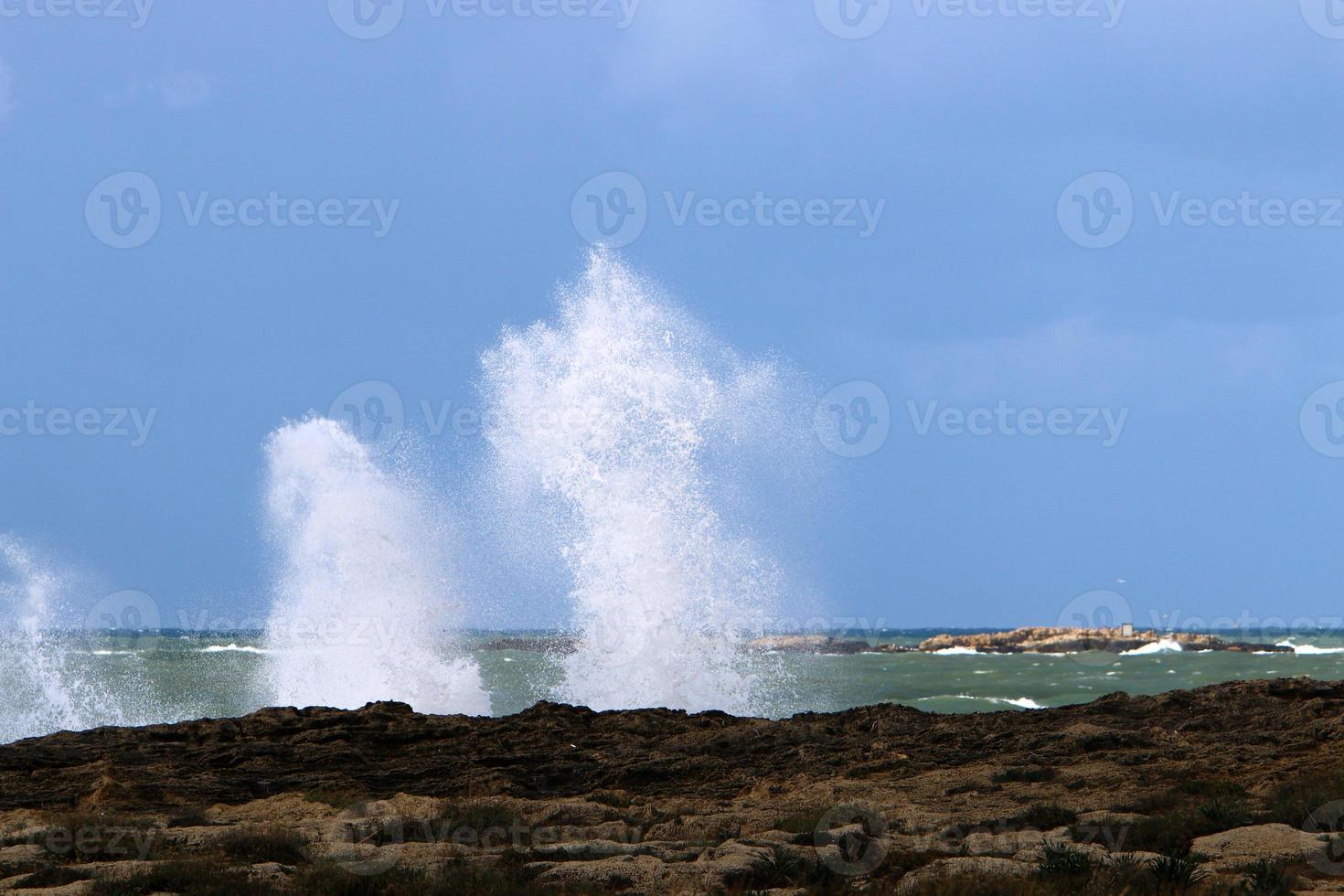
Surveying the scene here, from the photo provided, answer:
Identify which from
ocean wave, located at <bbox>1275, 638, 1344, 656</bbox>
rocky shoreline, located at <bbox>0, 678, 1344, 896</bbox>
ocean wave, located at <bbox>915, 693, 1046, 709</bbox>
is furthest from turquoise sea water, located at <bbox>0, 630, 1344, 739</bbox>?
rocky shoreline, located at <bbox>0, 678, 1344, 896</bbox>

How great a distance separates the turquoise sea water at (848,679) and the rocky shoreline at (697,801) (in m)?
10.0

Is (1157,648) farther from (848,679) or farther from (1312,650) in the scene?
(848,679)

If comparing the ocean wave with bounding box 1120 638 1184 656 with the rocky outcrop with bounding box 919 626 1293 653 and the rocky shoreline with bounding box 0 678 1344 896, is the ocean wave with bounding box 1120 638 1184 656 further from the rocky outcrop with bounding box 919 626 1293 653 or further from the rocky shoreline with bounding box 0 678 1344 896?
the rocky shoreline with bounding box 0 678 1344 896

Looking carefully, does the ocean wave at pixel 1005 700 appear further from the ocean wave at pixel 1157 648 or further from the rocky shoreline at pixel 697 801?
the ocean wave at pixel 1157 648

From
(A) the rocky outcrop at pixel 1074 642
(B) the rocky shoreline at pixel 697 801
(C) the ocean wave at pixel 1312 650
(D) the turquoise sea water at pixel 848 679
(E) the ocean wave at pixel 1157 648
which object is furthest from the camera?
(A) the rocky outcrop at pixel 1074 642

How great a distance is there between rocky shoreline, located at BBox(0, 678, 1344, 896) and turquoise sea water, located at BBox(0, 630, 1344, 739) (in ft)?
32.8

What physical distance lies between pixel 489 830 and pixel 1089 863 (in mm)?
5309

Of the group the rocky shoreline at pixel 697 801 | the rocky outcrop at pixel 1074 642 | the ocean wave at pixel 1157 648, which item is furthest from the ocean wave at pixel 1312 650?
the rocky shoreline at pixel 697 801

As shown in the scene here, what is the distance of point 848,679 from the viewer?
148 feet

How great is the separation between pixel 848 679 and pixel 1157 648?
3003 centimetres

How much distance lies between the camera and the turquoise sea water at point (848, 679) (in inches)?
1344

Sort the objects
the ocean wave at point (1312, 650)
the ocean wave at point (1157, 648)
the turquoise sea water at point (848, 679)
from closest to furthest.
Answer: the turquoise sea water at point (848, 679)
the ocean wave at point (1157, 648)
the ocean wave at point (1312, 650)

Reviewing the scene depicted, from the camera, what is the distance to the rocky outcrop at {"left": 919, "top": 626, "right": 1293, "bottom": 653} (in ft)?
216

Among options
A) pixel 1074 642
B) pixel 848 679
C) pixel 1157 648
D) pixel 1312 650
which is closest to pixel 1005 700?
pixel 848 679
